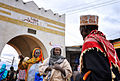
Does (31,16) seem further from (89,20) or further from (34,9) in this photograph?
(89,20)

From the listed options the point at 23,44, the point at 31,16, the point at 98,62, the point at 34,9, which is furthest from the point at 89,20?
the point at 23,44

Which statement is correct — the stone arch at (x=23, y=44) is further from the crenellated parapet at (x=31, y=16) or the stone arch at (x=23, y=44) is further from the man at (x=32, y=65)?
the man at (x=32, y=65)

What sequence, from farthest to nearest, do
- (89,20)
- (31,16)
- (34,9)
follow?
(34,9), (31,16), (89,20)

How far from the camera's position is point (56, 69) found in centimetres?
330

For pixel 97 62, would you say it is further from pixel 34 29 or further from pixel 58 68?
pixel 34 29

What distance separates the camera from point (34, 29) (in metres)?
9.95

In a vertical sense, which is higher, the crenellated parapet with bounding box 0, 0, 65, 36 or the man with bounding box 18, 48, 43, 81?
the crenellated parapet with bounding box 0, 0, 65, 36

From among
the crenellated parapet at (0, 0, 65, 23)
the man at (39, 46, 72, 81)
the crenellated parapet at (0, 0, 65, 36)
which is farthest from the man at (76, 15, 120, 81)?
the crenellated parapet at (0, 0, 65, 23)

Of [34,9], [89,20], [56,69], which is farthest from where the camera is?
[34,9]

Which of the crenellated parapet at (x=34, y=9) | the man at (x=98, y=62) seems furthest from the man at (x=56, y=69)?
the crenellated parapet at (x=34, y=9)

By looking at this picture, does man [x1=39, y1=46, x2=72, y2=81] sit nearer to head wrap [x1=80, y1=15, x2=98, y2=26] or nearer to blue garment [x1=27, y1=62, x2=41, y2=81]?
blue garment [x1=27, y1=62, x2=41, y2=81]

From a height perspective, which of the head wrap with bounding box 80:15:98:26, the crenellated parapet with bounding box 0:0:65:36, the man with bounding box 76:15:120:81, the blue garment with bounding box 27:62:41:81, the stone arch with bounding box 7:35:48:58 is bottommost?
the blue garment with bounding box 27:62:41:81

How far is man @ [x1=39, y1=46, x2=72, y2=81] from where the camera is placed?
328 centimetres

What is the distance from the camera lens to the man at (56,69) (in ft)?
10.8
